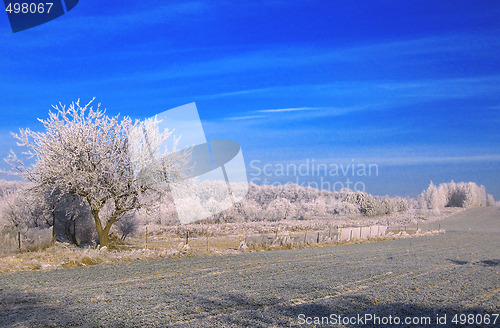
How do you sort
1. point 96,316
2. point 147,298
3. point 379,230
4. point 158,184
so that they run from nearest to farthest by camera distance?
point 96,316, point 147,298, point 158,184, point 379,230

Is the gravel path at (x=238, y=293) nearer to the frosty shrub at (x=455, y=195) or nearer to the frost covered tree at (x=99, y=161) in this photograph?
the frost covered tree at (x=99, y=161)

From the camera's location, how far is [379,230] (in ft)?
133

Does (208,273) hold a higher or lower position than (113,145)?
lower

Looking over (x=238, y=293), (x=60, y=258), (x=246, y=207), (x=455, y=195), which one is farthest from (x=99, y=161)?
(x=455, y=195)

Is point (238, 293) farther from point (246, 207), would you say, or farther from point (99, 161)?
point (246, 207)

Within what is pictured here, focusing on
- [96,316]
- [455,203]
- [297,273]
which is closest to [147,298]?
[96,316]

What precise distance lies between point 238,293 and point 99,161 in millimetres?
13354

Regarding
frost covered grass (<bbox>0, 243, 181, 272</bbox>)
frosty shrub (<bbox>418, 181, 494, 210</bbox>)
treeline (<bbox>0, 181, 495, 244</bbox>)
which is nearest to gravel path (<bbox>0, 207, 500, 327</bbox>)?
frost covered grass (<bbox>0, 243, 181, 272</bbox>)

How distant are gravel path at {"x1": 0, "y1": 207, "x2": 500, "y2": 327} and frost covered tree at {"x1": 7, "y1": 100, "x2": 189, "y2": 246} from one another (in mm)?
4971

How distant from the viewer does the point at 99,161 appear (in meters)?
22.7

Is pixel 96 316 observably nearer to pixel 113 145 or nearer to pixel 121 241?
pixel 113 145

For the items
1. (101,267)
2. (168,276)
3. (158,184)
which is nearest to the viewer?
(168,276)

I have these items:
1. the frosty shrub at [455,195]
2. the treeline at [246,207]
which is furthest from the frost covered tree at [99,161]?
the frosty shrub at [455,195]

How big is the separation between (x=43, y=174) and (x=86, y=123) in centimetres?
318
